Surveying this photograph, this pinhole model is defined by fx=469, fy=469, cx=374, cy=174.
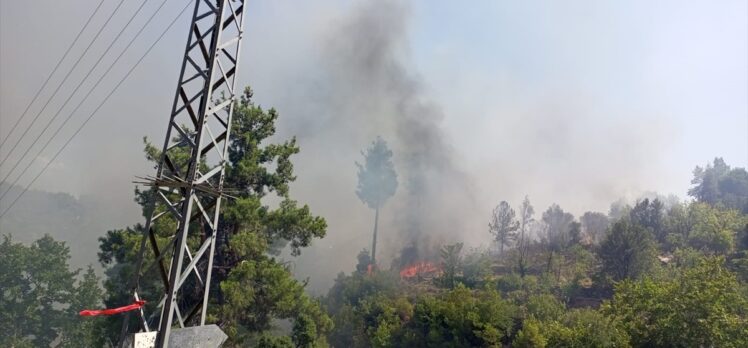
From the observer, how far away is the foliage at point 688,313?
23.6m

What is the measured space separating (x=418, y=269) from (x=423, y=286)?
9.34 meters

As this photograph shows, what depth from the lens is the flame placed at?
8138 cm

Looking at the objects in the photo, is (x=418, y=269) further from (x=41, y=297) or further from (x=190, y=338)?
(x=190, y=338)

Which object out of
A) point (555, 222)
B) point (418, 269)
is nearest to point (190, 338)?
point (418, 269)

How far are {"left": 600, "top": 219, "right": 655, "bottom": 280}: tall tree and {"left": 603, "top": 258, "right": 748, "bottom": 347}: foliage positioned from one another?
29.2 metres

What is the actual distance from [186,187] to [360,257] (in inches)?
3214

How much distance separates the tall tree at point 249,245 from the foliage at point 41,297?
3766 centimetres

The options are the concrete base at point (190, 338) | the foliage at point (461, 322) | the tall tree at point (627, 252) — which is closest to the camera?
the concrete base at point (190, 338)

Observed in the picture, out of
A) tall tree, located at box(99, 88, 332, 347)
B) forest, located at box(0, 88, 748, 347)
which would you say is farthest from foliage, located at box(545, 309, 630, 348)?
tall tree, located at box(99, 88, 332, 347)

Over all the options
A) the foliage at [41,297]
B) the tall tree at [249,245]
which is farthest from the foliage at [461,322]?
the foliage at [41,297]

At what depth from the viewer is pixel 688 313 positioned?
81.0 feet

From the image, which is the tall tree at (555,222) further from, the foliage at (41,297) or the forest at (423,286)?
the foliage at (41,297)

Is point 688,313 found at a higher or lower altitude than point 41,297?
higher

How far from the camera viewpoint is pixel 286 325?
2785 inches
